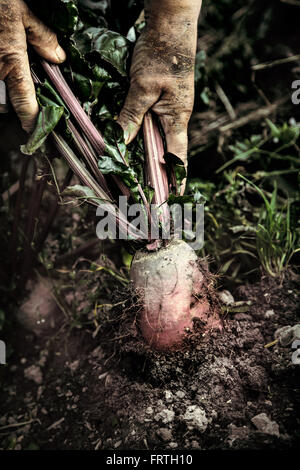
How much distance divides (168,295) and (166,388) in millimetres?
324

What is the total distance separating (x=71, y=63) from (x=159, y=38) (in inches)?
14.1

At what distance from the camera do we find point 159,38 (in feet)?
5.01

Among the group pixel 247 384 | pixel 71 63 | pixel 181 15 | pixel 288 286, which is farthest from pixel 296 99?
pixel 247 384

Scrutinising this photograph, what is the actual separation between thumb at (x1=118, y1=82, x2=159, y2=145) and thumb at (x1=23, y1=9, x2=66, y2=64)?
11.6 inches

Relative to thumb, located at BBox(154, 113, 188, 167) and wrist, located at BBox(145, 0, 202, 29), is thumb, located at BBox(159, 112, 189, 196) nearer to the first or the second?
thumb, located at BBox(154, 113, 188, 167)

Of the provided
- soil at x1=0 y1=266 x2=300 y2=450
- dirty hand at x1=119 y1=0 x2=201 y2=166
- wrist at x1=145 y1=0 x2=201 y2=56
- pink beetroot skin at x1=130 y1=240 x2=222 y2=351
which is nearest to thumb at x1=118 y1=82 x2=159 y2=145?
dirty hand at x1=119 y1=0 x2=201 y2=166

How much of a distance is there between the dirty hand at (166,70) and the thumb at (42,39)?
0.31 m

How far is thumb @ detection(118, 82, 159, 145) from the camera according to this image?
1.55 meters

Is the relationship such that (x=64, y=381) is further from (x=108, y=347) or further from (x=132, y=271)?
(x=132, y=271)

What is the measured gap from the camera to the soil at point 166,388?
1.23m

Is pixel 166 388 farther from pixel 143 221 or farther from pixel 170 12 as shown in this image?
pixel 170 12

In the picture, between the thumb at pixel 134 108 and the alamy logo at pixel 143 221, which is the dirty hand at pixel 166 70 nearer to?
the thumb at pixel 134 108

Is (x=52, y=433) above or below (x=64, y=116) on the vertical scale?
below

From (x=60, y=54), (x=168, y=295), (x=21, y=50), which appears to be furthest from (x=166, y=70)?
(x=168, y=295)
